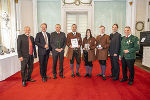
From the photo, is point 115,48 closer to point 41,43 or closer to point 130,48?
point 130,48

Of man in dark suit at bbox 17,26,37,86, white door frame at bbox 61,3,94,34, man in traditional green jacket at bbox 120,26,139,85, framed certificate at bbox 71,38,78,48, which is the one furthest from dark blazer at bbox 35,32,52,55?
white door frame at bbox 61,3,94,34

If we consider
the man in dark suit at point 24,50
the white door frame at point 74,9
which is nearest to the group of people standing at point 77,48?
the man in dark suit at point 24,50

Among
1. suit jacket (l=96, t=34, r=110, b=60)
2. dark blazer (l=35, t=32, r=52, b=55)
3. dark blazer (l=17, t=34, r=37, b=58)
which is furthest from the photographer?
suit jacket (l=96, t=34, r=110, b=60)

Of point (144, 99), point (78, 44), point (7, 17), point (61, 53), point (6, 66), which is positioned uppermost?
point (7, 17)

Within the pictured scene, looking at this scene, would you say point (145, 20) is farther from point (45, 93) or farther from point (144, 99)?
point (45, 93)

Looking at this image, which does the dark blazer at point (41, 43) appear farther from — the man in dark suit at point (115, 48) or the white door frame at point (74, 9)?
the white door frame at point (74, 9)

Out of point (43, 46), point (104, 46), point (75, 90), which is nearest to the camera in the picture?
point (75, 90)

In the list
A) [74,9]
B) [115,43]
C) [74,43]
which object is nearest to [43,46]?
[74,43]

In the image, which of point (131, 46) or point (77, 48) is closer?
point (131, 46)

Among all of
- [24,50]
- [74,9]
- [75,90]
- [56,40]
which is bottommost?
[75,90]

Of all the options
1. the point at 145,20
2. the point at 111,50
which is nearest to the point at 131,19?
the point at 145,20

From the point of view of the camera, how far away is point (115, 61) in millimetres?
3129

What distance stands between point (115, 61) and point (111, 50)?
31 centimetres

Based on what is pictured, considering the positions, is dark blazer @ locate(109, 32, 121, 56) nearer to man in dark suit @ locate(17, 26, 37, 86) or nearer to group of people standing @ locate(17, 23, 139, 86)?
group of people standing @ locate(17, 23, 139, 86)
